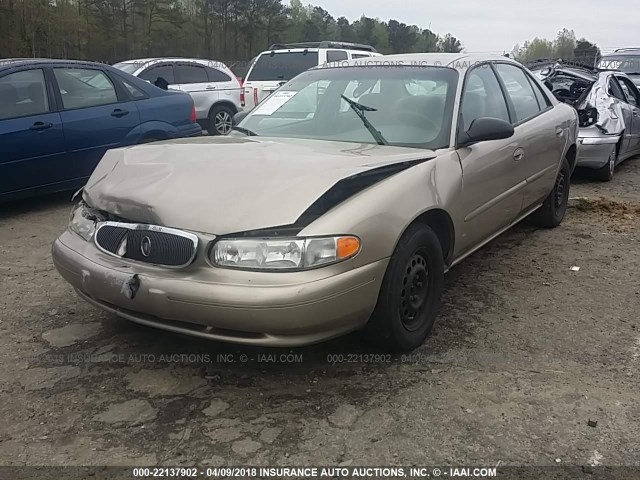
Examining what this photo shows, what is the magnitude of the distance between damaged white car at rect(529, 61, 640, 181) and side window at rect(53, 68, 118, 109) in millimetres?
5596

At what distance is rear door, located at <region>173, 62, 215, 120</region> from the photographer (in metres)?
11.4

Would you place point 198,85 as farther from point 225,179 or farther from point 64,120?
point 225,179

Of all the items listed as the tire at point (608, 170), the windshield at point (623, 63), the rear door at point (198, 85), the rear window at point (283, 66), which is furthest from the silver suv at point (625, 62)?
the rear door at point (198, 85)

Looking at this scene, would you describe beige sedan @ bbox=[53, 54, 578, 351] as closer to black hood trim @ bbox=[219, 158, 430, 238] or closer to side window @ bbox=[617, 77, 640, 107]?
black hood trim @ bbox=[219, 158, 430, 238]

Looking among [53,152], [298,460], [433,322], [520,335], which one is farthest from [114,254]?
[53,152]

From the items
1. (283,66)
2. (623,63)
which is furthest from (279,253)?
(623,63)

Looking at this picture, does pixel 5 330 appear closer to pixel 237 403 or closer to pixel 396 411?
pixel 237 403

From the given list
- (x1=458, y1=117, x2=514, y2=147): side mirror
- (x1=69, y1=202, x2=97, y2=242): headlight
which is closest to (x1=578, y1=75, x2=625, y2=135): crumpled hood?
(x1=458, y1=117, x2=514, y2=147): side mirror

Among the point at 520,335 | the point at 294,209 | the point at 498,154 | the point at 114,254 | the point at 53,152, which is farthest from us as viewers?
the point at 53,152

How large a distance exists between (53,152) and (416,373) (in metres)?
4.50

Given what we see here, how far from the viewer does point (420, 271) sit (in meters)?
3.24

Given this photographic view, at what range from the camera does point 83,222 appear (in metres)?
3.25

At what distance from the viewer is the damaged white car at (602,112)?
761cm

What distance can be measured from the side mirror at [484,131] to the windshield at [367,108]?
0.12 m
